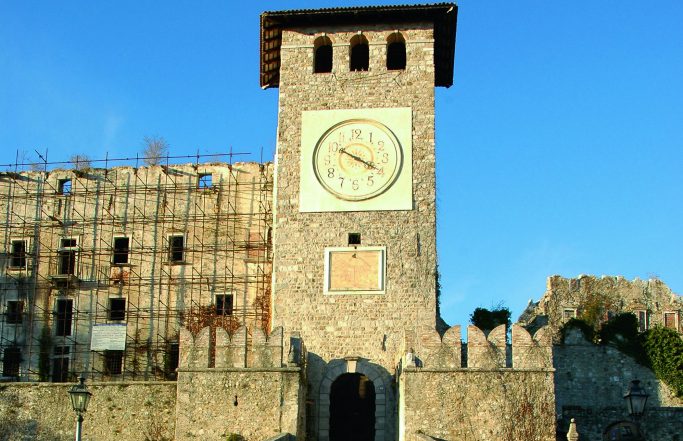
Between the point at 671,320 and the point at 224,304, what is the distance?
16514mm

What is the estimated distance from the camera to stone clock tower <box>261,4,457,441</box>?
94.9 ft

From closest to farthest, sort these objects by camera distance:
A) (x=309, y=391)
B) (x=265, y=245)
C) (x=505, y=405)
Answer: (x=505, y=405) < (x=309, y=391) < (x=265, y=245)

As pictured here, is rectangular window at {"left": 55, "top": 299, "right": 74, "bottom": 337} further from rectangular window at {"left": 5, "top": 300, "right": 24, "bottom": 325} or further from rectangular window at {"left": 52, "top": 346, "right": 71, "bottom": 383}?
rectangular window at {"left": 5, "top": 300, "right": 24, "bottom": 325}

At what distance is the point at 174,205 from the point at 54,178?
4816 millimetres

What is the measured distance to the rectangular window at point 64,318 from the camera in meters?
37.3

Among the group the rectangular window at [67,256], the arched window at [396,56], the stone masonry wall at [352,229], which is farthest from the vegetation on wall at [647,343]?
the rectangular window at [67,256]

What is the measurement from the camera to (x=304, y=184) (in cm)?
3048

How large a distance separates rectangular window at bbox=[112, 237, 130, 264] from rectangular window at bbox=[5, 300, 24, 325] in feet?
12.2

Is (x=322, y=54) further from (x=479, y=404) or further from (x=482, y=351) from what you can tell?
(x=479, y=404)

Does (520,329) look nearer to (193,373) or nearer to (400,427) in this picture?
(400,427)

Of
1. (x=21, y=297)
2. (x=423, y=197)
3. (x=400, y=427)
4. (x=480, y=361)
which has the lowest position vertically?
(x=400, y=427)

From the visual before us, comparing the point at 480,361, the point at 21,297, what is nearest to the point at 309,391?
the point at 480,361

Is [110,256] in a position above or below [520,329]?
above

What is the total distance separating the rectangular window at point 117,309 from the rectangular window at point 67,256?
6.25 ft
